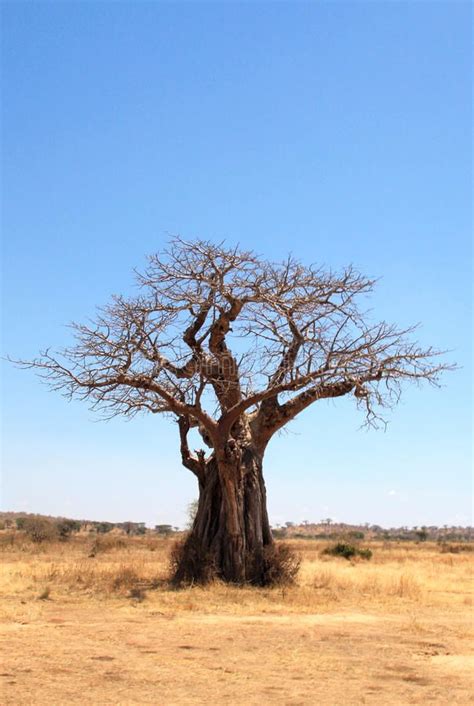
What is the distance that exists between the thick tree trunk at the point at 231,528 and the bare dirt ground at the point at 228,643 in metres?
0.79

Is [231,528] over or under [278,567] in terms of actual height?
over

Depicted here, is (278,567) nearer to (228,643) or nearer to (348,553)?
(228,643)

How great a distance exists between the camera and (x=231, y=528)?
1572 cm

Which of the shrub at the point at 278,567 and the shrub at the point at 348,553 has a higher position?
the shrub at the point at 278,567

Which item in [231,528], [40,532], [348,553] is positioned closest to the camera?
[231,528]

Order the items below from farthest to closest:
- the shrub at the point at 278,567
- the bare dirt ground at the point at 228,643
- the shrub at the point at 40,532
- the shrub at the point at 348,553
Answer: the shrub at the point at 40,532
the shrub at the point at 348,553
the shrub at the point at 278,567
the bare dirt ground at the point at 228,643

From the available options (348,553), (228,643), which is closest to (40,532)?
(348,553)

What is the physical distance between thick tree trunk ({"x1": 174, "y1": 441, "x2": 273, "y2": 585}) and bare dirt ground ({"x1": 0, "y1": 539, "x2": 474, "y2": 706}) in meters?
0.79

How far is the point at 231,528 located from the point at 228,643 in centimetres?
577

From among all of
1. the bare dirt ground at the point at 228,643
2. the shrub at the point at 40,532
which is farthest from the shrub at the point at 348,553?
→ the bare dirt ground at the point at 228,643

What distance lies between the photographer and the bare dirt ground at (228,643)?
7477 millimetres

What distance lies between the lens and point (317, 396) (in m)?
15.5

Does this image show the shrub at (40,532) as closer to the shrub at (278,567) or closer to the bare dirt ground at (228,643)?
the bare dirt ground at (228,643)

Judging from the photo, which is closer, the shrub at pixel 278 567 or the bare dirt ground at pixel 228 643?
the bare dirt ground at pixel 228 643
